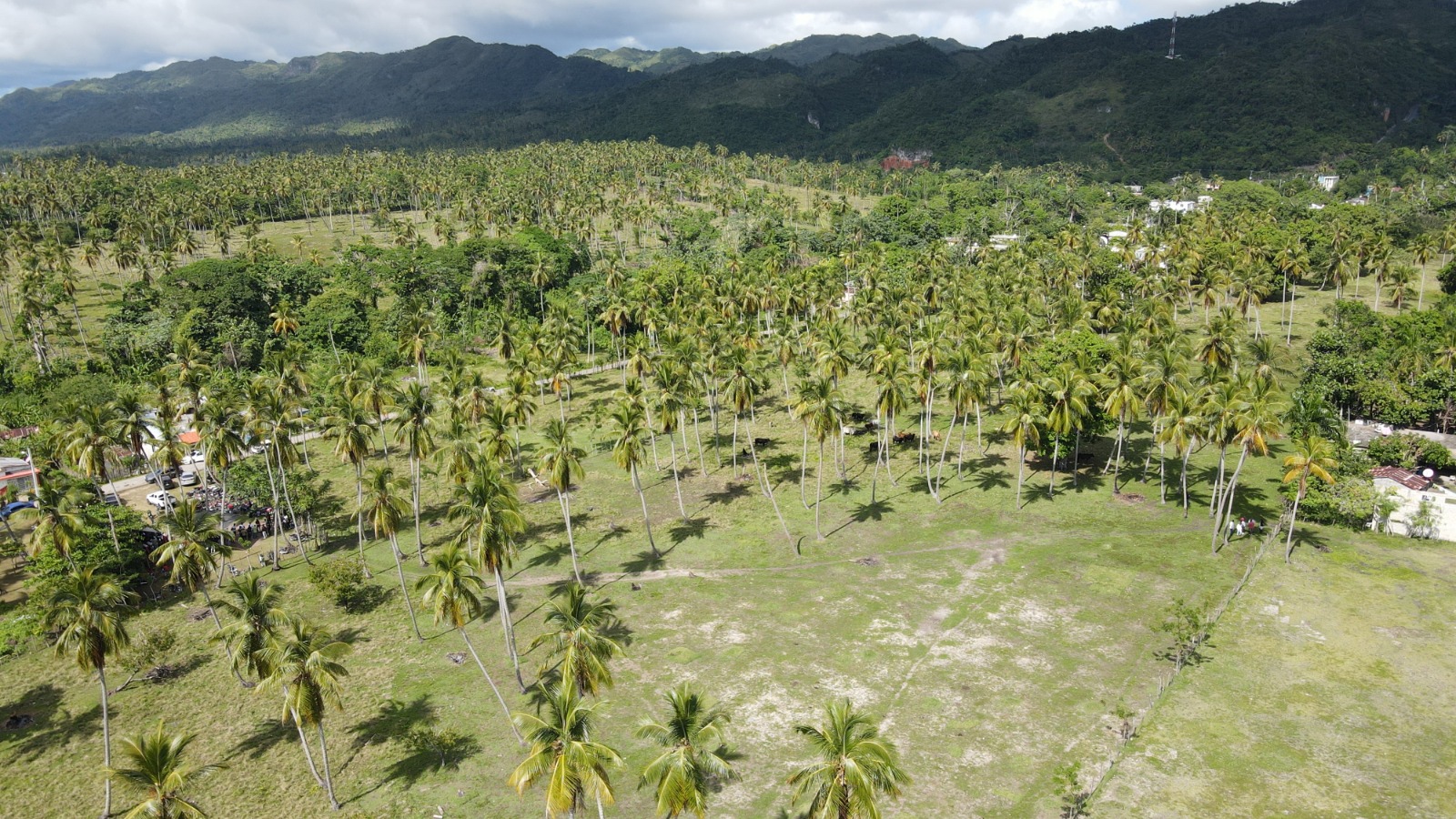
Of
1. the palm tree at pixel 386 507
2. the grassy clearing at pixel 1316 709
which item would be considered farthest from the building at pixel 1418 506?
the palm tree at pixel 386 507

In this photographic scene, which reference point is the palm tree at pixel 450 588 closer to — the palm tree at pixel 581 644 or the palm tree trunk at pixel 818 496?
the palm tree at pixel 581 644

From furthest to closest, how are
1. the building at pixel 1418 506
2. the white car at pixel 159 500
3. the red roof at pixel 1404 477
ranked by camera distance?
the white car at pixel 159 500 < the red roof at pixel 1404 477 < the building at pixel 1418 506

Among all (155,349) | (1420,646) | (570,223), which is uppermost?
(570,223)

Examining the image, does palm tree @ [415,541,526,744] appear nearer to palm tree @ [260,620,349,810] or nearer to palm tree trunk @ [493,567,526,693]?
palm tree trunk @ [493,567,526,693]

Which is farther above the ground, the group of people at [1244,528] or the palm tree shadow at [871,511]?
the group of people at [1244,528]

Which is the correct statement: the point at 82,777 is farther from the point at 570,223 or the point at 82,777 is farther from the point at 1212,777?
the point at 570,223

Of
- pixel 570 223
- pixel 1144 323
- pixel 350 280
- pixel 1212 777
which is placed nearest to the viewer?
pixel 1212 777

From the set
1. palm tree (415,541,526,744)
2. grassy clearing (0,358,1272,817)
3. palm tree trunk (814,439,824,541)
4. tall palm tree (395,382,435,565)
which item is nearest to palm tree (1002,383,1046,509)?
grassy clearing (0,358,1272,817)

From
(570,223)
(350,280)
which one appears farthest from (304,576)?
(570,223)
